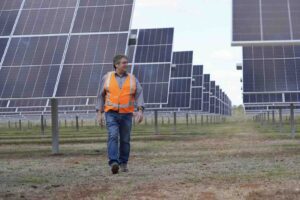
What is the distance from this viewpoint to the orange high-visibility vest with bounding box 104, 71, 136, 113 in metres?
12.5

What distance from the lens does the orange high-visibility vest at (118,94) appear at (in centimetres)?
1245

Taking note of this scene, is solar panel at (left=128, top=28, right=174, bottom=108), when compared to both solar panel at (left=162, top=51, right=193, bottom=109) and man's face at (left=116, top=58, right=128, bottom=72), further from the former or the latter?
man's face at (left=116, top=58, right=128, bottom=72)

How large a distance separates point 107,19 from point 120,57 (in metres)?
11.6

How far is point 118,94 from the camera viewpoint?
12453mm

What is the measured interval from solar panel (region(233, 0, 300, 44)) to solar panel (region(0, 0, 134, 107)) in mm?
3864

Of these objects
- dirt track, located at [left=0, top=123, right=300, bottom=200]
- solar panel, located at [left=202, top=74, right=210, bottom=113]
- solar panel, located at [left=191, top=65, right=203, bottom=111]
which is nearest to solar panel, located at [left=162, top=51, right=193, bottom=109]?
solar panel, located at [left=191, top=65, right=203, bottom=111]

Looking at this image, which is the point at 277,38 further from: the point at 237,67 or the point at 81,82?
the point at 237,67

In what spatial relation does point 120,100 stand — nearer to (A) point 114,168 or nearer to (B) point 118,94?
(B) point 118,94

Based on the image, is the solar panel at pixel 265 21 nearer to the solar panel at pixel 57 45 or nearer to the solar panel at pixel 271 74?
the solar panel at pixel 271 74

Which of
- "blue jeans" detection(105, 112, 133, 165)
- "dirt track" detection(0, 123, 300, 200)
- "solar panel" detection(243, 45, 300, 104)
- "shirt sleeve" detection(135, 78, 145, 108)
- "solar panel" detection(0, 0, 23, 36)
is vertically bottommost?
"dirt track" detection(0, 123, 300, 200)

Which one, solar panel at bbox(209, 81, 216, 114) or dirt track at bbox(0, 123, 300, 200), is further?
solar panel at bbox(209, 81, 216, 114)

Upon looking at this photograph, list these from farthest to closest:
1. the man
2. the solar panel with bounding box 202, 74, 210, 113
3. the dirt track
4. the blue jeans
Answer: the solar panel with bounding box 202, 74, 210, 113 < the man < the blue jeans < the dirt track

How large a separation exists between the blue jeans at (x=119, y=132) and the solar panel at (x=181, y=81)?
109ft

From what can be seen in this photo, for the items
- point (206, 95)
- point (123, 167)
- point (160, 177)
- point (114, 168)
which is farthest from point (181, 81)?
point (160, 177)
